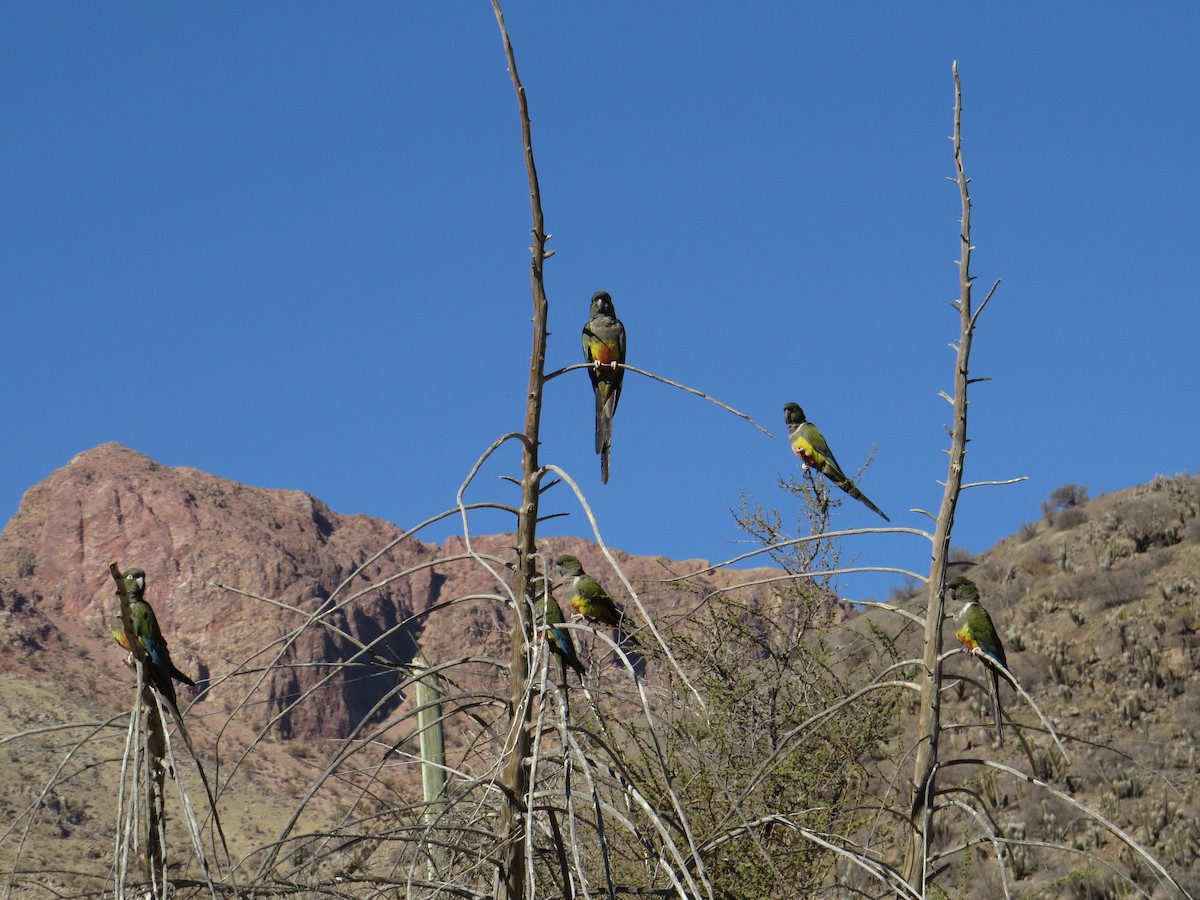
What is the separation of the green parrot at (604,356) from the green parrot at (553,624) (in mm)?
733

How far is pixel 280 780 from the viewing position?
119 feet

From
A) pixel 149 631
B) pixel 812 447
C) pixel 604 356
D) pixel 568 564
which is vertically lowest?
pixel 149 631

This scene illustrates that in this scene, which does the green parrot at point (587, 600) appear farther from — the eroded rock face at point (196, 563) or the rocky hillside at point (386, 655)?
the eroded rock face at point (196, 563)

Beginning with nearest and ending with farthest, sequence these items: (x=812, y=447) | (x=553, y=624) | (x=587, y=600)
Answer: (x=553, y=624), (x=587, y=600), (x=812, y=447)

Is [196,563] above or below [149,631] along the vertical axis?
above

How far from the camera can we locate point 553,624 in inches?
170

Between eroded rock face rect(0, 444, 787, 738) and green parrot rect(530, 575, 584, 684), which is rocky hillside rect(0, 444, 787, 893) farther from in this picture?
green parrot rect(530, 575, 584, 684)

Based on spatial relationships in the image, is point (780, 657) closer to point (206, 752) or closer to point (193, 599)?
point (206, 752)

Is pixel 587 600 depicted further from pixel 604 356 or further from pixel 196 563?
pixel 196 563

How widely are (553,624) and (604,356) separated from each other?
295 centimetres

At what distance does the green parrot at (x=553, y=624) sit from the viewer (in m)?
2.98

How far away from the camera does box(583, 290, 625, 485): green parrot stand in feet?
18.9

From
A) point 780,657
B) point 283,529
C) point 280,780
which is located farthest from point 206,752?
point 780,657

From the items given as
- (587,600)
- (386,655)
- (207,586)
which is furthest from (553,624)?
(207,586)
